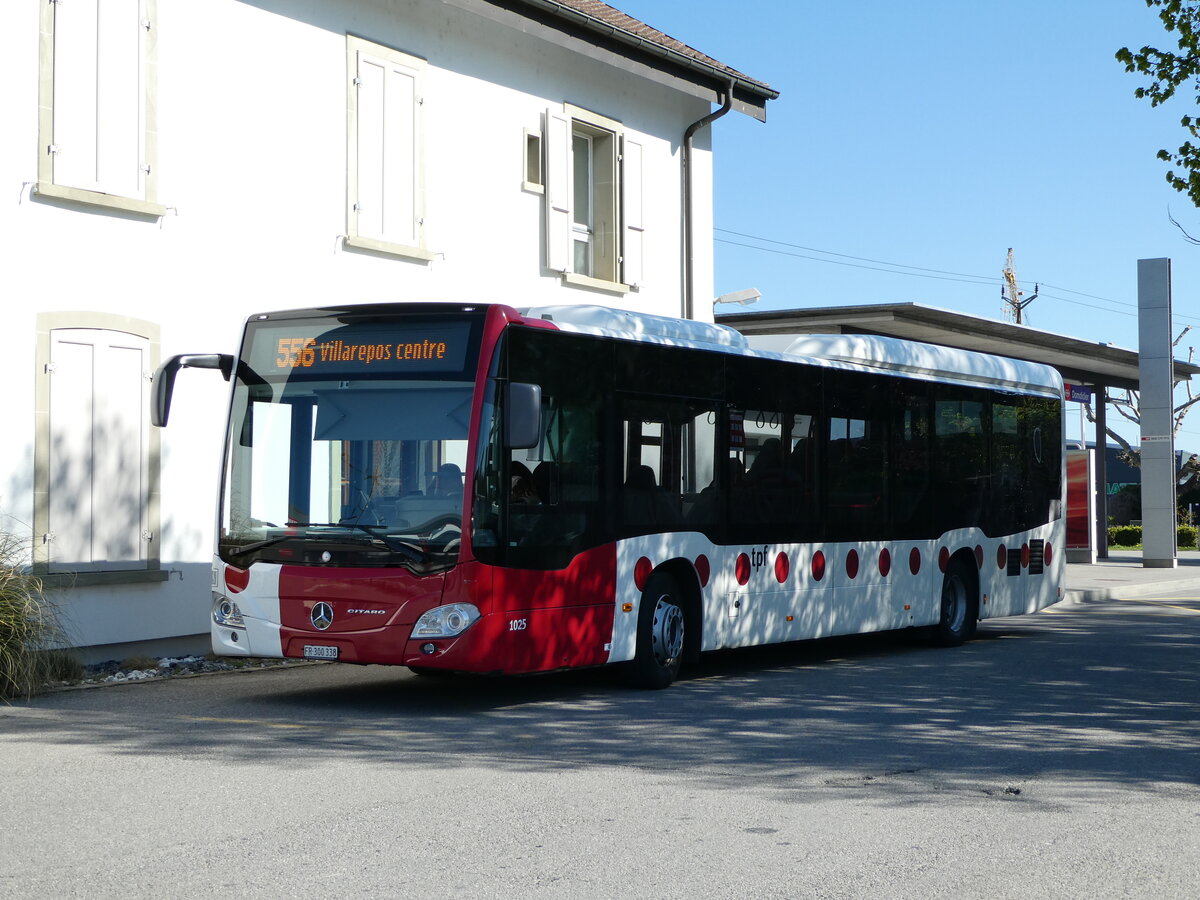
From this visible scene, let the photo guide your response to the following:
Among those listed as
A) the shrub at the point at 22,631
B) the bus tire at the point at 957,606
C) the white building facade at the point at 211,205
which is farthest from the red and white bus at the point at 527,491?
the white building facade at the point at 211,205

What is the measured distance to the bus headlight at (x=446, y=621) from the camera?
10094mm

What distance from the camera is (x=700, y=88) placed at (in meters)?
21.0

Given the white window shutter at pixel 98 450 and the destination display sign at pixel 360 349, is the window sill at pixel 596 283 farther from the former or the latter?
the destination display sign at pixel 360 349

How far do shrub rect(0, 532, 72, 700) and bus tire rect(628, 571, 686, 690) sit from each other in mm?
4379

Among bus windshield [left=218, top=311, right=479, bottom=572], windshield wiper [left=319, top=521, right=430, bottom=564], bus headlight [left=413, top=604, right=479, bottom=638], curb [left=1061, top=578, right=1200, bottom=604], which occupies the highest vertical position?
bus windshield [left=218, top=311, right=479, bottom=572]

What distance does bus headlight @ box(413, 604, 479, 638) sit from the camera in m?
10.1

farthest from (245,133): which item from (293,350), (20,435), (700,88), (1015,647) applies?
(1015,647)

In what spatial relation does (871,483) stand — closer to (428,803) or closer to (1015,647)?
(1015,647)

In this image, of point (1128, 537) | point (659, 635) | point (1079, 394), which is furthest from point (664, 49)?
point (1128, 537)

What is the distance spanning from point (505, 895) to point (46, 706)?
21.0ft

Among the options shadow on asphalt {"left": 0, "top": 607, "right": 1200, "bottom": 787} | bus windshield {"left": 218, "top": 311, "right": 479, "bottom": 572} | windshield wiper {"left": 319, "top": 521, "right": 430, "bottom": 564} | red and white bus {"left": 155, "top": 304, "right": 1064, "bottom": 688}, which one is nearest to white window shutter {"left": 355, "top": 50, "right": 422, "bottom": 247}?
red and white bus {"left": 155, "top": 304, "right": 1064, "bottom": 688}

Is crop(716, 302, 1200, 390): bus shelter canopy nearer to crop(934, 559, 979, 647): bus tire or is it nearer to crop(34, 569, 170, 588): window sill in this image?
crop(934, 559, 979, 647): bus tire

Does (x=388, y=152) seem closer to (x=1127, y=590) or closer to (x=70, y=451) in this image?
(x=70, y=451)

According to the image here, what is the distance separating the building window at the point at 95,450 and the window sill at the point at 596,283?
20.5ft
